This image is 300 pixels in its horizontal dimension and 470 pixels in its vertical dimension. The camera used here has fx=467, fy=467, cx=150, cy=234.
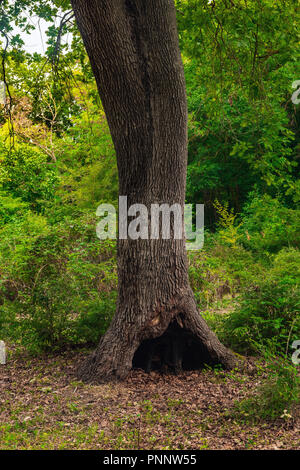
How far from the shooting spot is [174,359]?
541 centimetres

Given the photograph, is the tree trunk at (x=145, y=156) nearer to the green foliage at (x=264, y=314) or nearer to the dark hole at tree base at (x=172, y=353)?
the dark hole at tree base at (x=172, y=353)

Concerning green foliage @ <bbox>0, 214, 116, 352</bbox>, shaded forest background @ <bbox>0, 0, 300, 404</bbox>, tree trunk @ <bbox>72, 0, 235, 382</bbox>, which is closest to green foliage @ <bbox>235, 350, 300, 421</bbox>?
shaded forest background @ <bbox>0, 0, 300, 404</bbox>

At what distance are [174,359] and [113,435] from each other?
1616mm

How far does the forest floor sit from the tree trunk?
30 centimetres

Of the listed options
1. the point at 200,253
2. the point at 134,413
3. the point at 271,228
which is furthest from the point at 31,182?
the point at 134,413

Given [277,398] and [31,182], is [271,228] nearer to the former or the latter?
[277,398]

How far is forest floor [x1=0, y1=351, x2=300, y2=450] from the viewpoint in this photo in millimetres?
3799

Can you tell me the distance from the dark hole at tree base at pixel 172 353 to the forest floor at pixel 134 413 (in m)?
0.16

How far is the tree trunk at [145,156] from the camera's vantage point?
4738mm

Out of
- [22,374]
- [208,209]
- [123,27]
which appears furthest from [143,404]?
[208,209]

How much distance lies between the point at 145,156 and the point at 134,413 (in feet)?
8.49

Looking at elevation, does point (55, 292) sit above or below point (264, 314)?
above

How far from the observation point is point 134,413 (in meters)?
4.35

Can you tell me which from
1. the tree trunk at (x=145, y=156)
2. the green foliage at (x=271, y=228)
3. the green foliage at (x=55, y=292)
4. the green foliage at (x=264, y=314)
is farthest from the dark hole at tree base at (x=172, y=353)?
the green foliage at (x=271, y=228)
